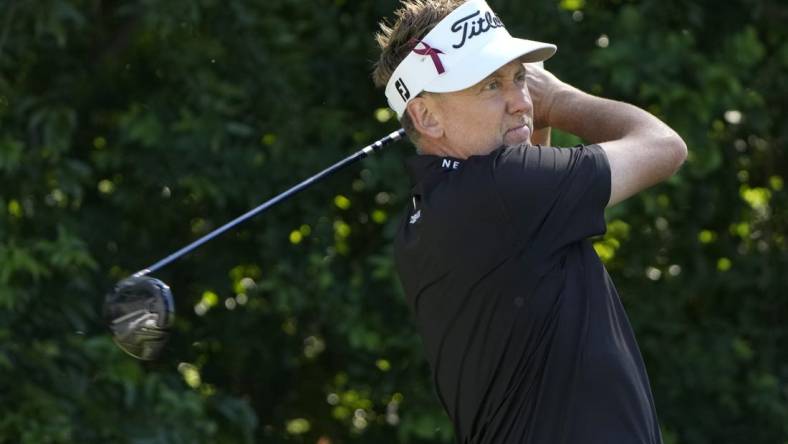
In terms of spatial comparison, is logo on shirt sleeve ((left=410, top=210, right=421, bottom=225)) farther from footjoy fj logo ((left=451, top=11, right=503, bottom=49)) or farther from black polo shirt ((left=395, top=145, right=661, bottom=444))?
footjoy fj logo ((left=451, top=11, right=503, bottom=49))

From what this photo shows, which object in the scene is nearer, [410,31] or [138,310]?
[410,31]

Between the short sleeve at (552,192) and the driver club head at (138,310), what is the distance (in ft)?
3.11

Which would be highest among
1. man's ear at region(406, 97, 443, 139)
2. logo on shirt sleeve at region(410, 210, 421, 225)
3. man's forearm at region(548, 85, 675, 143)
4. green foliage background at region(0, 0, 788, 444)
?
man's ear at region(406, 97, 443, 139)

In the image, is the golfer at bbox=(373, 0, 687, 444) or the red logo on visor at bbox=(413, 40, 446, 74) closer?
the golfer at bbox=(373, 0, 687, 444)

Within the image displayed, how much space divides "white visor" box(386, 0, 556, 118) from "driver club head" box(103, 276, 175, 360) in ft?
2.46

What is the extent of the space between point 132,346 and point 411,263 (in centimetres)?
77

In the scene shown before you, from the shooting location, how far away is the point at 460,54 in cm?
333

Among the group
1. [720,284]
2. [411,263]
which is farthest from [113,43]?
[411,263]

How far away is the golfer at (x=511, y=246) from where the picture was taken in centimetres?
314

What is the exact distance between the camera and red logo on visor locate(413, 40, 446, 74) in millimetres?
3336

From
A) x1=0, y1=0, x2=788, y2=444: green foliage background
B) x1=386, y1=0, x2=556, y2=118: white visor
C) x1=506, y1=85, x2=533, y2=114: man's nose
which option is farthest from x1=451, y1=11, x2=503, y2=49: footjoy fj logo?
x1=0, y1=0, x2=788, y2=444: green foliage background

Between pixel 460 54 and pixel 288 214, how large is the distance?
9.43 feet

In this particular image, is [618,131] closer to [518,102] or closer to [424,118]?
[518,102]

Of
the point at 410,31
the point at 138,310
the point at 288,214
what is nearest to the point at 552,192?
the point at 410,31
